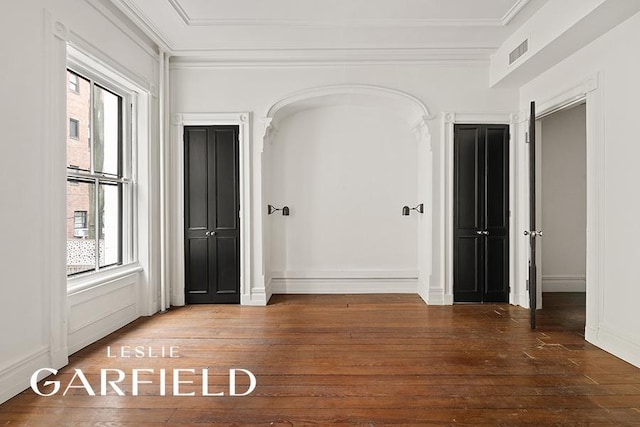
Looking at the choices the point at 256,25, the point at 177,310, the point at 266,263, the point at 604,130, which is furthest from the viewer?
the point at 266,263

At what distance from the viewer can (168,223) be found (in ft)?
15.9

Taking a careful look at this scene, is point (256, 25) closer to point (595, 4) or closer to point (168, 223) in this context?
point (168, 223)

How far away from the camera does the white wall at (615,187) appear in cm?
315

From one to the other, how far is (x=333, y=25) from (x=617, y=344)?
154 inches

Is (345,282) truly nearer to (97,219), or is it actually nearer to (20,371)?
(97,219)

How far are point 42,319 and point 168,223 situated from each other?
2.09 meters

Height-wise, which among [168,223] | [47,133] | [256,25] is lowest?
[168,223]

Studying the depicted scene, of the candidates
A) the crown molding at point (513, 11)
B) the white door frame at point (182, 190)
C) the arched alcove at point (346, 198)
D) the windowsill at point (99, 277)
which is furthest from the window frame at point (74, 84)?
the crown molding at point (513, 11)

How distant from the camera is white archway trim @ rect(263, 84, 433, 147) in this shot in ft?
16.3

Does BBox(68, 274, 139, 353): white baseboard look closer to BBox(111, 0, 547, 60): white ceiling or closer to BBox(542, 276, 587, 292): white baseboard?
BBox(111, 0, 547, 60): white ceiling

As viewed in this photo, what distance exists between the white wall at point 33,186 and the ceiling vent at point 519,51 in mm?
4132

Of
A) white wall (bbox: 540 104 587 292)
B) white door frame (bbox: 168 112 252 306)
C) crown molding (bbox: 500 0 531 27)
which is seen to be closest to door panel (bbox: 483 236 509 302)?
white wall (bbox: 540 104 587 292)

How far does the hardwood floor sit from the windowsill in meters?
0.53

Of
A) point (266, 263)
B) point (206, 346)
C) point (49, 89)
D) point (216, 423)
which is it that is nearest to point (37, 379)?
point (206, 346)
